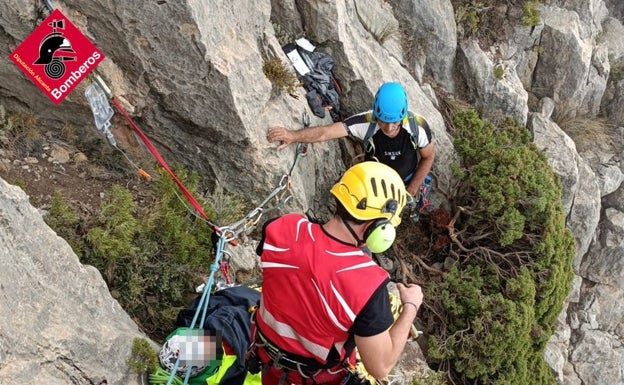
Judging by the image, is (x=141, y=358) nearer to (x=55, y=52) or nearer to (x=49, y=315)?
(x=49, y=315)

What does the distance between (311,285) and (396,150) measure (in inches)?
146

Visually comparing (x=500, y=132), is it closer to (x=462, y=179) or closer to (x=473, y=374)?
(x=462, y=179)

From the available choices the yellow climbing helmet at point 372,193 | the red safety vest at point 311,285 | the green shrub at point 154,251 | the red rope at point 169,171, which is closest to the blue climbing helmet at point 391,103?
the green shrub at point 154,251

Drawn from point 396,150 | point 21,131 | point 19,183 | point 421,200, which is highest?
point 21,131

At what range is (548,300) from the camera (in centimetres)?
786

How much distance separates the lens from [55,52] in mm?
4758

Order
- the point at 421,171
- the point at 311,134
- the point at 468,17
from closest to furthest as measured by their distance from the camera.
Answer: the point at 311,134 < the point at 421,171 < the point at 468,17

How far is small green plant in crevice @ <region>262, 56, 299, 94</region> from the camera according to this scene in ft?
20.7

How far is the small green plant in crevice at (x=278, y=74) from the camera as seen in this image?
249 inches

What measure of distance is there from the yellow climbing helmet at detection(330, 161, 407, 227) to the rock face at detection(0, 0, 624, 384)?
6.71 feet

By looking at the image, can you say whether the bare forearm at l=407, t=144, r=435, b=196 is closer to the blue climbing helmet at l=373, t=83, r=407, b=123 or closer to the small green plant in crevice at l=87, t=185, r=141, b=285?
the blue climbing helmet at l=373, t=83, r=407, b=123

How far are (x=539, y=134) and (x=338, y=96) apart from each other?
184 inches

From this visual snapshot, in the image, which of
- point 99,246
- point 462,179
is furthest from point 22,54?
point 462,179

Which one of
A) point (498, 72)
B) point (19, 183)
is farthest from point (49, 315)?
point (498, 72)
